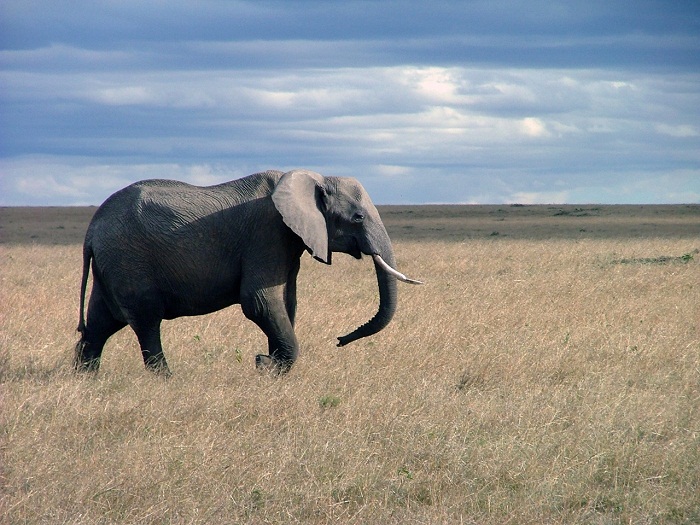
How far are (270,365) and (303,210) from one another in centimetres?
151

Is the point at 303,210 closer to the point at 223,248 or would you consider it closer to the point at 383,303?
the point at 223,248

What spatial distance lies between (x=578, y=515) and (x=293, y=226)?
3856 millimetres

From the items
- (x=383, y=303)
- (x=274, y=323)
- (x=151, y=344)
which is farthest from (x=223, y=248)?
→ (x=383, y=303)

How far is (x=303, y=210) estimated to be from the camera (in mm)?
8594

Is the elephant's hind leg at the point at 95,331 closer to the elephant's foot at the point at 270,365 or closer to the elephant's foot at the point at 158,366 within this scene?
the elephant's foot at the point at 158,366

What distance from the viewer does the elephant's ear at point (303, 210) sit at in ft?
28.0

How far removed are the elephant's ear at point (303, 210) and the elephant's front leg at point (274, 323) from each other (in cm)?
59

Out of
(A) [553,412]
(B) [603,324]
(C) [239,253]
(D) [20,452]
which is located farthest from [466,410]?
(B) [603,324]

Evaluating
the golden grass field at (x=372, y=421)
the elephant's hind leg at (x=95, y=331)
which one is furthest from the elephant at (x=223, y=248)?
the golden grass field at (x=372, y=421)

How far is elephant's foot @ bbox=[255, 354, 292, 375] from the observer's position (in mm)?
8867

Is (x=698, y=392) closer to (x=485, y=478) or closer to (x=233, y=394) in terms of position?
(x=485, y=478)

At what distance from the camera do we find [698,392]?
855 cm

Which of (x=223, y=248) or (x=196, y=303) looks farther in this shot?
(x=196, y=303)

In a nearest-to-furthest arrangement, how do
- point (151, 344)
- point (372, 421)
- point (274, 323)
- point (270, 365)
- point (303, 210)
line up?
point (372, 421), point (303, 210), point (274, 323), point (270, 365), point (151, 344)
